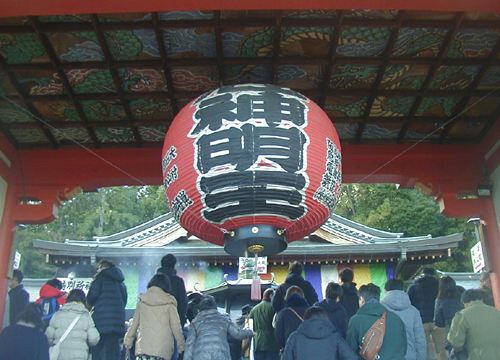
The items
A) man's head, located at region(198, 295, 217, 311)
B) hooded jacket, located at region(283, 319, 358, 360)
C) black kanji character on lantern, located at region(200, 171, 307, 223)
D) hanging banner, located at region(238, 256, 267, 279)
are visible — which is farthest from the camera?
hanging banner, located at region(238, 256, 267, 279)

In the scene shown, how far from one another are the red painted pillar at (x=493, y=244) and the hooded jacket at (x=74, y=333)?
17.0 ft

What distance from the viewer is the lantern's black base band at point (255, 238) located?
15.1ft

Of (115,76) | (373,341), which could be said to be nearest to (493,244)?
(373,341)

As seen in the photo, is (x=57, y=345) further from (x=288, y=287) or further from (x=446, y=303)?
(x=446, y=303)

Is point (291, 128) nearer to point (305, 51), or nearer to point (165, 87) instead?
point (305, 51)

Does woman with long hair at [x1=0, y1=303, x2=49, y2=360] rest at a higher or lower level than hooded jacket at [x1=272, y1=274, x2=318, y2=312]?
lower

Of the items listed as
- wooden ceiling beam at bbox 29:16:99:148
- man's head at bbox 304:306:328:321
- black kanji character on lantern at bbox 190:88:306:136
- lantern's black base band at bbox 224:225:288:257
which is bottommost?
man's head at bbox 304:306:328:321

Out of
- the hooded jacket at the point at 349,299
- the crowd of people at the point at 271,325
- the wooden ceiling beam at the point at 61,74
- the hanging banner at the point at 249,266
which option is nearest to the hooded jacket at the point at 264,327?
the crowd of people at the point at 271,325

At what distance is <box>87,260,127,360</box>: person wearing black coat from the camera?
5582 mm

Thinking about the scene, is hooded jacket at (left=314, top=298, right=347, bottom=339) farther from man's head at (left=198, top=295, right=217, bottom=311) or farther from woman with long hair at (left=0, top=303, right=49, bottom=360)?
woman with long hair at (left=0, top=303, right=49, bottom=360)

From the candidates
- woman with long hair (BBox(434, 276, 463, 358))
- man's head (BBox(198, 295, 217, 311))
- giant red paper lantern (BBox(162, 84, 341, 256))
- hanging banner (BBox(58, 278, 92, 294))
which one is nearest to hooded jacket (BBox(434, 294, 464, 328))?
woman with long hair (BBox(434, 276, 463, 358))

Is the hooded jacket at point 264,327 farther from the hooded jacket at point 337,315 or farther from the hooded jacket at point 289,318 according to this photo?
the hooded jacket at point 337,315

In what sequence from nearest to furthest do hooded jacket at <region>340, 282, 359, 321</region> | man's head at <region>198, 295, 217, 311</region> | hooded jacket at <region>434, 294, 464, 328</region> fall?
1. man's head at <region>198, 295, 217, 311</region>
2. hooded jacket at <region>434, 294, 464, 328</region>
3. hooded jacket at <region>340, 282, 359, 321</region>

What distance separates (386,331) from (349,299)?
1.71m
